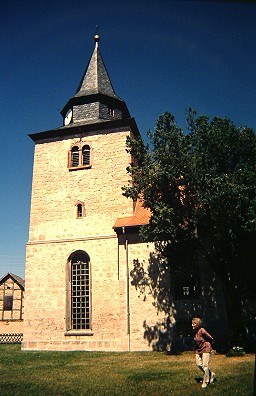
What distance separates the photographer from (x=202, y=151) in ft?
44.5

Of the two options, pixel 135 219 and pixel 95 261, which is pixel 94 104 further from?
pixel 95 261

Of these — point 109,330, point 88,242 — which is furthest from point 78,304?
point 88,242

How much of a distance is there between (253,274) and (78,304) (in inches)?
371

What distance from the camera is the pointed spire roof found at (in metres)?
22.6

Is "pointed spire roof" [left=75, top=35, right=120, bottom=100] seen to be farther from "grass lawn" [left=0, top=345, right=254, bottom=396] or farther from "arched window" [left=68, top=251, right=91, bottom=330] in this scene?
"grass lawn" [left=0, top=345, right=254, bottom=396]

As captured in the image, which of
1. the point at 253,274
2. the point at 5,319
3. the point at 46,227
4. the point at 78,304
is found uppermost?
the point at 46,227

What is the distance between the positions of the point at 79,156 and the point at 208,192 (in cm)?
1055

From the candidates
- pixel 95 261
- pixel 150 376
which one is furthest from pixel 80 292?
pixel 150 376

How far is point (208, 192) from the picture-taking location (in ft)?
41.5

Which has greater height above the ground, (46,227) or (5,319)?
(46,227)

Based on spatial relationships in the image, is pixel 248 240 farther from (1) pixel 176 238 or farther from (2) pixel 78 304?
(2) pixel 78 304

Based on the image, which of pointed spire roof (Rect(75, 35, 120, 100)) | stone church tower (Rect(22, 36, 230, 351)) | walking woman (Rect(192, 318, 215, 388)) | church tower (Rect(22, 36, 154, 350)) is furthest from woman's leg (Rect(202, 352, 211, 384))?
pointed spire roof (Rect(75, 35, 120, 100))

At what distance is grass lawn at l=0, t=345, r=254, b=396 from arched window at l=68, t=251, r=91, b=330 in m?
3.40

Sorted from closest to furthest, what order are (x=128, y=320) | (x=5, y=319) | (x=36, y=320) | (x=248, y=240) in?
(x=248, y=240), (x=128, y=320), (x=36, y=320), (x=5, y=319)
